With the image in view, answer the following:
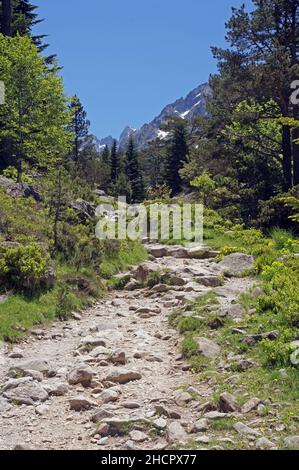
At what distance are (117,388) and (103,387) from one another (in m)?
0.25

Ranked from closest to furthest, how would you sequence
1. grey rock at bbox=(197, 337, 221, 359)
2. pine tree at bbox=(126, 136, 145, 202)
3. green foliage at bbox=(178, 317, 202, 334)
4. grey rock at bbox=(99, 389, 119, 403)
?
1. grey rock at bbox=(99, 389, 119, 403)
2. grey rock at bbox=(197, 337, 221, 359)
3. green foliage at bbox=(178, 317, 202, 334)
4. pine tree at bbox=(126, 136, 145, 202)

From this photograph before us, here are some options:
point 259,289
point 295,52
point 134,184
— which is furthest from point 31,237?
point 134,184

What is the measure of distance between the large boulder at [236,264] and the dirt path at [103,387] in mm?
2295

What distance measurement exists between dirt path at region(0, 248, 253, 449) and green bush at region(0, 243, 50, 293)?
1250 mm

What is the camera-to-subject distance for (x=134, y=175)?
47875mm

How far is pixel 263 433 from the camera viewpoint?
4.49 metres

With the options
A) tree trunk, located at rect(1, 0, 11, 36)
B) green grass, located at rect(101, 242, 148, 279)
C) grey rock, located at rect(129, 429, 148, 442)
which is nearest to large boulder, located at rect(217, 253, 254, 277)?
green grass, located at rect(101, 242, 148, 279)

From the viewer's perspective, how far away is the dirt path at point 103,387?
15.7 feet

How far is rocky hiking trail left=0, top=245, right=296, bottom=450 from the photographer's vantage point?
15.3ft

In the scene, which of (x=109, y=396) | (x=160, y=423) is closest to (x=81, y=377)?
(x=109, y=396)

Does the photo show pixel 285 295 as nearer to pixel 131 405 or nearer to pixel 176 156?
pixel 131 405

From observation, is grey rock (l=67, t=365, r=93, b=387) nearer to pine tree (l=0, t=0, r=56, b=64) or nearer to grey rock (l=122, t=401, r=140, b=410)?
grey rock (l=122, t=401, r=140, b=410)
